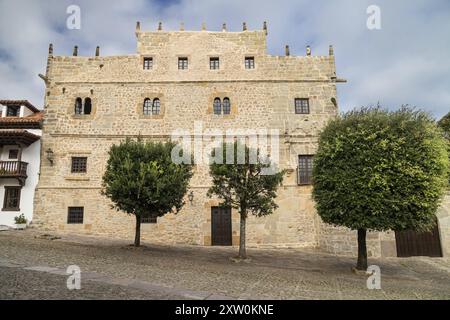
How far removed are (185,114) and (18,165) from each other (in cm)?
982

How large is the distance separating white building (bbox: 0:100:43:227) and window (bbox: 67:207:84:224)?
2156 millimetres

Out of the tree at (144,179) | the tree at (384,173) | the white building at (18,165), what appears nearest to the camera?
the tree at (384,173)

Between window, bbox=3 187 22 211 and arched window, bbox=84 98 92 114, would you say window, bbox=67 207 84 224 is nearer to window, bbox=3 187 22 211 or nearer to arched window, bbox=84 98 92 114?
window, bbox=3 187 22 211

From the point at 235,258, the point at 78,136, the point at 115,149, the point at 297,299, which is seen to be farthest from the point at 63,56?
the point at 297,299

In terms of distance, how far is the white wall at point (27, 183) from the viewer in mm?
16938

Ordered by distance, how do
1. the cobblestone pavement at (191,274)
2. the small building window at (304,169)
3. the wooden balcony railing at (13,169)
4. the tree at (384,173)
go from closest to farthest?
the cobblestone pavement at (191,274) < the tree at (384,173) < the wooden balcony railing at (13,169) < the small building window at (304,169)

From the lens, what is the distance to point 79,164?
1767cm

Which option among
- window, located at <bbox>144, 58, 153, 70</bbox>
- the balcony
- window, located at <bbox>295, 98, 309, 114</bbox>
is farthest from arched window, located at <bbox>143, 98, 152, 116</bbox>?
window, located at <bbox>295, 98, 309, 114</bbox>

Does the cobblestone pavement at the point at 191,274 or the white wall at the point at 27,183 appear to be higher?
the white wall at the point at 27,183

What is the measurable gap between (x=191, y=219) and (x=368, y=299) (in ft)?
36.2

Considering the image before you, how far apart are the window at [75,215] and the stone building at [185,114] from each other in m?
0.06

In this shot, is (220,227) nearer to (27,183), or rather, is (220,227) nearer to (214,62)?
(214,62)

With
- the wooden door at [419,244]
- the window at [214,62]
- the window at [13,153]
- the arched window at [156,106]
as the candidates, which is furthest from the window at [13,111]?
the wooden door at [419,244]

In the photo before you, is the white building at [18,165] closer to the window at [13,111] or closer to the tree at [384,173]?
the window at [13,111]
